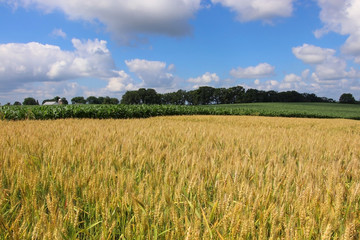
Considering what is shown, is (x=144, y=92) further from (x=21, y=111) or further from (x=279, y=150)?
(x=279, y=150)

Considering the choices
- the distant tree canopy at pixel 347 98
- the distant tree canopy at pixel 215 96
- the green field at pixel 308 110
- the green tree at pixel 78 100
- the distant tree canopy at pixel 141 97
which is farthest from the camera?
the distant tree canopy at pixel 141 97

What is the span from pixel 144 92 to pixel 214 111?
221 feet

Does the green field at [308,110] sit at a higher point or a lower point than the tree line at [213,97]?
lower

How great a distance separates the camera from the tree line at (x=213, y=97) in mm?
85000

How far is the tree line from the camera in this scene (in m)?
85.0

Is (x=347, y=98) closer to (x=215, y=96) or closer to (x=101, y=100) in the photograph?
(x=215, y=96)

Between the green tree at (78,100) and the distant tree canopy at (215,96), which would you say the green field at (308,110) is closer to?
the distant tree canopy at (215,96)

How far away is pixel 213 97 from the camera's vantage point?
93.4m

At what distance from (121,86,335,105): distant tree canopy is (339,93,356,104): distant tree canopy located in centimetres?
551

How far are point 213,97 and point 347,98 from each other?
157 feet

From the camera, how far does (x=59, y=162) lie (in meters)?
2.05

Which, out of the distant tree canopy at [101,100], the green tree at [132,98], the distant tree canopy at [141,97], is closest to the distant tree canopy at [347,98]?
the distant tree canopy at [141,97]

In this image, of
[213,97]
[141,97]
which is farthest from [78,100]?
[213,97]

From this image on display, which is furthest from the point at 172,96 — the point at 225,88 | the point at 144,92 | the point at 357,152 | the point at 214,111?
the point at 357,152
